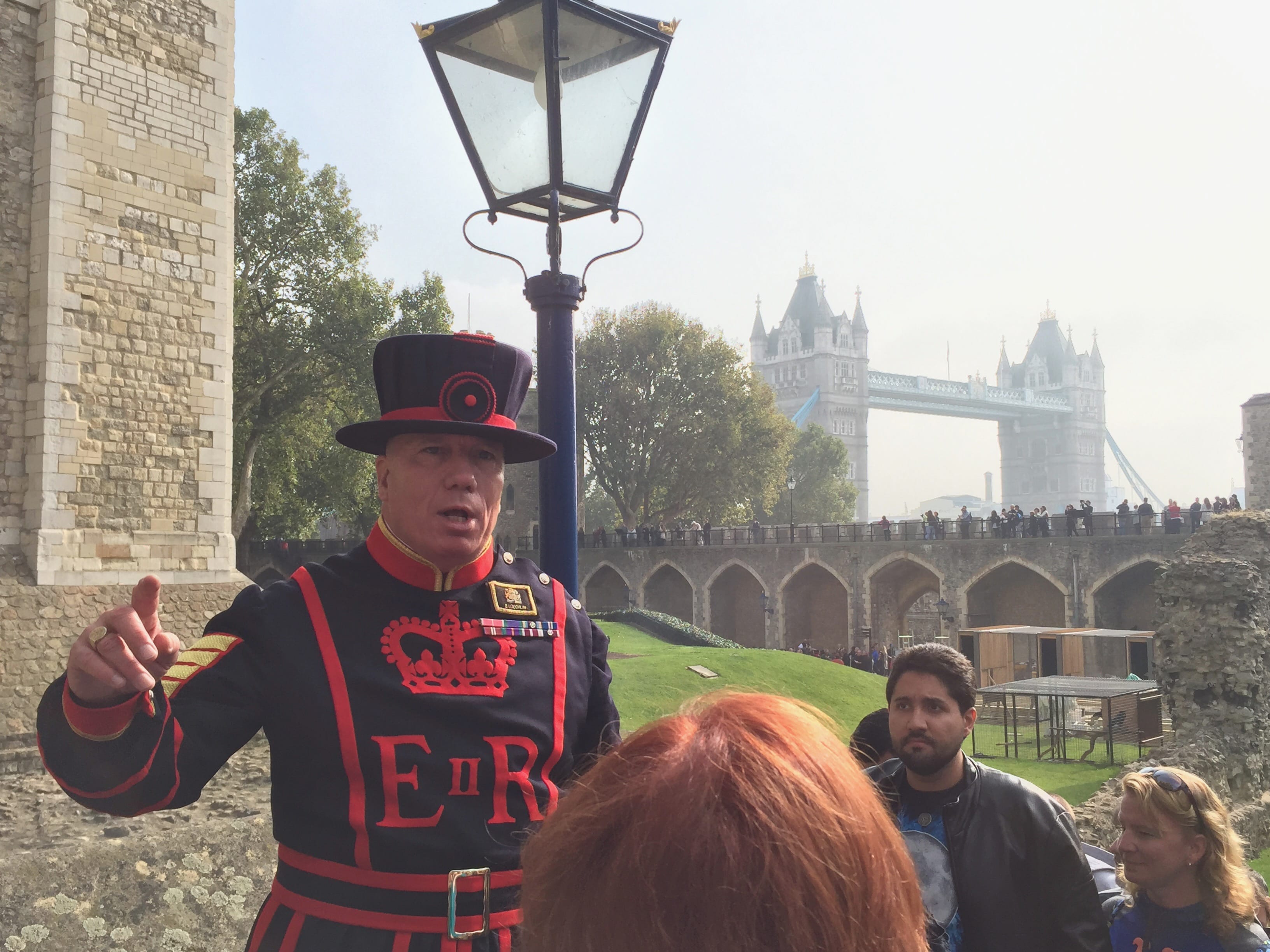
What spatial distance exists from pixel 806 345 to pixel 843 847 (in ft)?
367

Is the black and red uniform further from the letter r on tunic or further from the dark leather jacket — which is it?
the dark leather jacket

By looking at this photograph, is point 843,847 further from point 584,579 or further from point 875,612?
point 584,579

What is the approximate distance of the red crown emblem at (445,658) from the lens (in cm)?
213

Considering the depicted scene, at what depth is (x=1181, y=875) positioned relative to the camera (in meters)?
3.24

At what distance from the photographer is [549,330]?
3.09 m

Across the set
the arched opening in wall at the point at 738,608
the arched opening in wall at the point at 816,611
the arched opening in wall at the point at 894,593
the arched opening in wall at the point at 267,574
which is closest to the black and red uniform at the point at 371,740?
the arched opening in wall at the point at 894,593

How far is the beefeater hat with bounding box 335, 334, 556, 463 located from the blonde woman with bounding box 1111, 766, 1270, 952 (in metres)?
2.44

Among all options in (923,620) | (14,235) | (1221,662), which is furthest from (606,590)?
(14,235)

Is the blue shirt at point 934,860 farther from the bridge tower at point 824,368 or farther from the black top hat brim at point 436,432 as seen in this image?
the bridge tower at point 824,368

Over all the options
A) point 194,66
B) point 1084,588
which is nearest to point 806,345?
point 1084,588

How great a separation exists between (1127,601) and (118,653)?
3206 cm

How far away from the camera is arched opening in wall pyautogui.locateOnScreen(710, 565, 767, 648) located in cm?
3869

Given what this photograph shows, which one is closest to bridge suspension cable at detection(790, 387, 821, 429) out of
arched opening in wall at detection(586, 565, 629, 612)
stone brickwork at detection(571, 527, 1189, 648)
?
arched opening in wall at detection(586, 565, 629, 612)

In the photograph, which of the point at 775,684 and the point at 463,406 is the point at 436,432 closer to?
the point at 463,406
